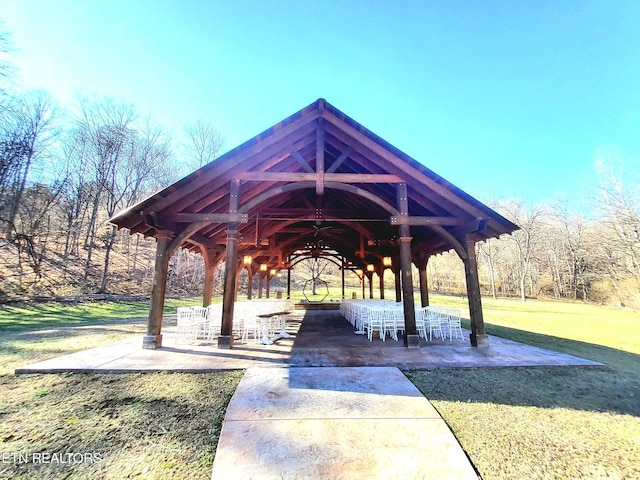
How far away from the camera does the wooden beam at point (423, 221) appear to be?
572 cm

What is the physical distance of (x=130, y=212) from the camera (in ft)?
17.1

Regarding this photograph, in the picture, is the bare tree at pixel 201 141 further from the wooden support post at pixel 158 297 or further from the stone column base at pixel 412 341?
the stone column base at pixel 412 341

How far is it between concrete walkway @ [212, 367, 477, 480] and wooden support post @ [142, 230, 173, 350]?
115 inches

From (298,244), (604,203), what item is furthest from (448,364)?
(604,203)

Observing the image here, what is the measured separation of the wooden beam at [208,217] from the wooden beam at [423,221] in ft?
10.8

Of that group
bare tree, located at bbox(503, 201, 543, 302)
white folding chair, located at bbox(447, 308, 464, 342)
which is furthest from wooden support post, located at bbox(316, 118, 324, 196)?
bare tree, located at bbox(503, 201, 543, 302)

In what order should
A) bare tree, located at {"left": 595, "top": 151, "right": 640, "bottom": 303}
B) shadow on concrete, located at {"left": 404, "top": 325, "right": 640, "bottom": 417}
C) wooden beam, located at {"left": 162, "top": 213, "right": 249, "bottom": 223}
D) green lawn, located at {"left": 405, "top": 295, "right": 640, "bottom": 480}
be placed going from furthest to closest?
1. bare tree, located at {"left": 595, "top": 151, "right": 640, "bottom": 303}
2. wooden beam, located at {"left": 162, "top": 213, "right": 249, "bottom": 223}
3. shadow on concrete, located at {"left": 404, "top": 325, "right": 640, "bottom": 417}
4. green lawn, located at {"left": 405, "top": 295, "right": 640, "bottom": 480}

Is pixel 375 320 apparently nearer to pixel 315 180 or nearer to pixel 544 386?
pixel 544 386

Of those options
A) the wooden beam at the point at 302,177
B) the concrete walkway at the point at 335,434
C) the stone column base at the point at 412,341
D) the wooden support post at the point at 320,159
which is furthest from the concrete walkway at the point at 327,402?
the wooden beam at the point at 302,177

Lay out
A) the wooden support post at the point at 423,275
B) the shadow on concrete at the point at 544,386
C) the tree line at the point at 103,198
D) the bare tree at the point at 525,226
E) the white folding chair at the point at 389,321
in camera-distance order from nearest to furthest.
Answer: the shadow on concrete at the point at 544,386 → the white folding chair at the point at 389,321 → the wooden support post at the point at 423,275 → the tree line at the point at 103,198 → the bare tree at the point at 525,226

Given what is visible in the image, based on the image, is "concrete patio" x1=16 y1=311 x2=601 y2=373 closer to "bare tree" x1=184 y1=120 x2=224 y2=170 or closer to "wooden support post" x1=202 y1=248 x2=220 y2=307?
"wooden support post" x1=202 y1=248 x2=220 y2=307

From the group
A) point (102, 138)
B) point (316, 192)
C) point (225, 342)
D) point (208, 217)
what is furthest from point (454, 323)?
point (102, 138)

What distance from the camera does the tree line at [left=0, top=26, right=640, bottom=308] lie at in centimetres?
1297

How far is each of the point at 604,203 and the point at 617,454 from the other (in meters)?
23.1
